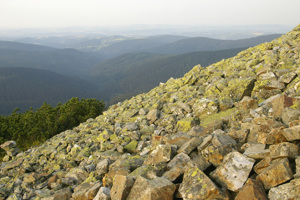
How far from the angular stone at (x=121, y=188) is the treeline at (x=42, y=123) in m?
28.4

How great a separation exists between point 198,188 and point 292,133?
150 inches

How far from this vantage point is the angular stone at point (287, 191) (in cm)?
544

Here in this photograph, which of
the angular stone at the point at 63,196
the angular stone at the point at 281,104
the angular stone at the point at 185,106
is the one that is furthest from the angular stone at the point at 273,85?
the angular stone at the point at 63,196

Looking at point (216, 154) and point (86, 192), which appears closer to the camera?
point (216, 154)

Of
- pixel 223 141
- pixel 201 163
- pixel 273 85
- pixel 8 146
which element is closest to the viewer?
pixel 201 163

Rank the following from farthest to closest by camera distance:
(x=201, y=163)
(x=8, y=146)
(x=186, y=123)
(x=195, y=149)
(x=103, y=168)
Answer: (x=8, y=146) < (x=186, y=123) < (x=103, y=168) < (x=195, y=149) < (x=201, y=163)

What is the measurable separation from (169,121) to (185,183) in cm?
993

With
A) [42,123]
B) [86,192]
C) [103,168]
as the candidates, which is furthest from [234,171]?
[42,123]

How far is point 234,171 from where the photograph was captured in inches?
267

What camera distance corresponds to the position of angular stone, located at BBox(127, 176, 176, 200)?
258 inches

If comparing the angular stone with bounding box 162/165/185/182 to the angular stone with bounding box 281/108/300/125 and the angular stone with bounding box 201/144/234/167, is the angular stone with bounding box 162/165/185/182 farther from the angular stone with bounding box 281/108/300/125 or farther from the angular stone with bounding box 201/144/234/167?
the angular stone with bounding box 281/108/300/125

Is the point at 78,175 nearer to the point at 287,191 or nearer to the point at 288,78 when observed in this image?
the point at 287,191

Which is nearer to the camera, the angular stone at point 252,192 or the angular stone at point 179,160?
the angular stone at point 252,192

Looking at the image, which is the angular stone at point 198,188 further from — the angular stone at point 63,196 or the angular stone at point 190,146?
the angular stone at point 63,196
